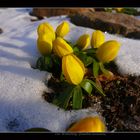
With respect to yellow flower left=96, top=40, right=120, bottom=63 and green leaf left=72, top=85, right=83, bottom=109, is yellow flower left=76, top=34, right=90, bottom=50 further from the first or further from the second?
green leaf left=72, top=85, right=83, bottom=109

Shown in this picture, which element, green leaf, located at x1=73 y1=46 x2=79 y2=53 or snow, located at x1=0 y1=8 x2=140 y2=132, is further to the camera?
green leaf, located at x1=73 y1=46 x2=79 y2=53

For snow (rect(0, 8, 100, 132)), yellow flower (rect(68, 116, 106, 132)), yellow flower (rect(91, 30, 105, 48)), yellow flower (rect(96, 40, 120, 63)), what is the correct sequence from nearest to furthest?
yellow flower (rect(68, 116, 106, 132)) < snow (rect(0, 8, 100, 132)) < yellow flower (rect(96, 40, 120, 63)) < yellow flower (rect(91, 30, 105, 48))

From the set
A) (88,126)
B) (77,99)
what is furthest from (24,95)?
(88,126)

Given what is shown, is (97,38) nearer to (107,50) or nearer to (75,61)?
(107,50)

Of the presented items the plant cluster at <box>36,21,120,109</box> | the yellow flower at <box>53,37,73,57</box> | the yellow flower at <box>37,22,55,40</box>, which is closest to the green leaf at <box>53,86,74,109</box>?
the plant cluster at <box>36,21,120,109</box>

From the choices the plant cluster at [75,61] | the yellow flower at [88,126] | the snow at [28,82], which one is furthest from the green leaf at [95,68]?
the yellow flower at [88,126]

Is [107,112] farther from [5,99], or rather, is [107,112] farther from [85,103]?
[5,99]
